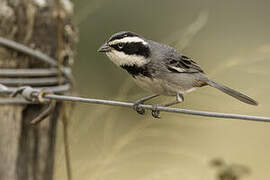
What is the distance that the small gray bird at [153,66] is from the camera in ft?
13.1

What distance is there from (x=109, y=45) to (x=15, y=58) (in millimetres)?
652

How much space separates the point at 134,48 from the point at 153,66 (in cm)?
19

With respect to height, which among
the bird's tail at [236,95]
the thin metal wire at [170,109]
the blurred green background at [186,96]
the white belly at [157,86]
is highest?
the blurred green background at [186,96]

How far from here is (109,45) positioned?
13.1 ft

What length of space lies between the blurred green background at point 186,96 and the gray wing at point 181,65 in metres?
0.92

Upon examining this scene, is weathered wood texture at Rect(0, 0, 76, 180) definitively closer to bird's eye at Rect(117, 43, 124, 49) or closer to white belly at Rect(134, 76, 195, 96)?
bird's eye at Rect(117, 43, 124, 49)

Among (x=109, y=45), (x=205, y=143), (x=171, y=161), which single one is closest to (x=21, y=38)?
(x=109, y=45)

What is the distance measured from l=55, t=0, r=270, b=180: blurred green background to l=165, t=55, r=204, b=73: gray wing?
0.92m

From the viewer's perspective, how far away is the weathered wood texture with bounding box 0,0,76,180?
3.63 m

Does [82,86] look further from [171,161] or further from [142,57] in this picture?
[142,57]

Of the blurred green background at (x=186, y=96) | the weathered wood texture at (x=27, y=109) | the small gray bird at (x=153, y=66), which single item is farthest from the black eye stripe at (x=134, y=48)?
the blurred green background at (x=186, y=96)

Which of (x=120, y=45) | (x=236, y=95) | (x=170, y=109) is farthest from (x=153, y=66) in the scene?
(x=170, y=109)

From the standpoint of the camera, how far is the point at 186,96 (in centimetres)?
665

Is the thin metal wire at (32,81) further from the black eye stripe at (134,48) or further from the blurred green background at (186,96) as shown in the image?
the blurred green background at (186,96)
